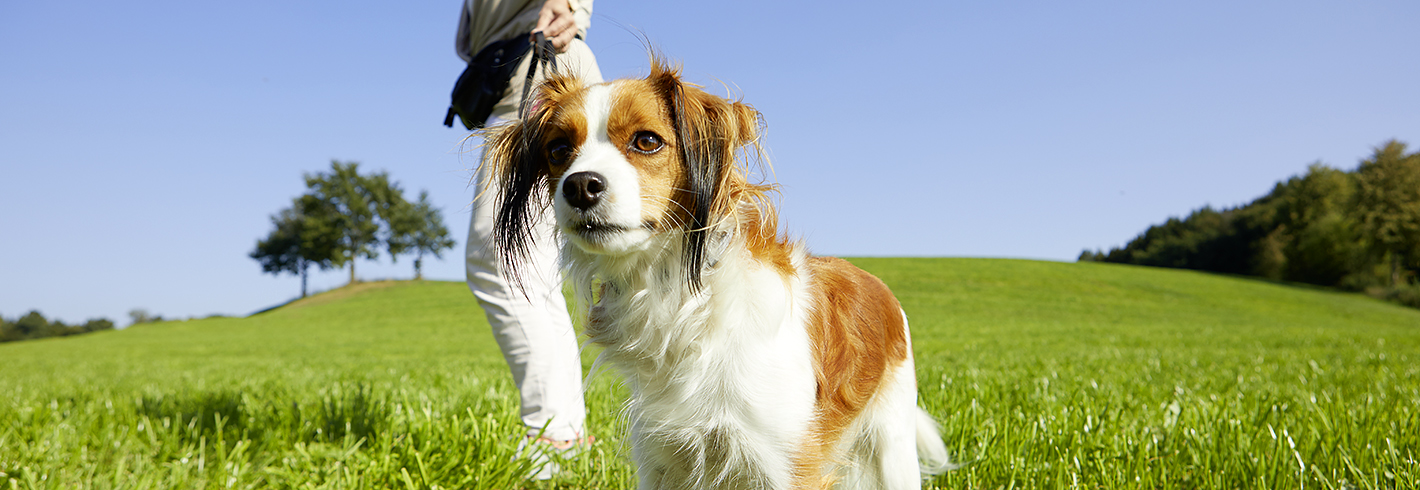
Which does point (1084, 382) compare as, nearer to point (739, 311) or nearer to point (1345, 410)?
point (1345, 410)

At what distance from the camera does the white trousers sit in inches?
117

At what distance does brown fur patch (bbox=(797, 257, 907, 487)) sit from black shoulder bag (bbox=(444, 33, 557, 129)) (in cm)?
155

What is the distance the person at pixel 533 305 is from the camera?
117 inches

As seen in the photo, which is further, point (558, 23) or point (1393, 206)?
point (1393, 206)

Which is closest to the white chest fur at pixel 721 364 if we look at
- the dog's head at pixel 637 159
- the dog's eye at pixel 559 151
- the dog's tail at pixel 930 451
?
the dog's head at pixel 637 159

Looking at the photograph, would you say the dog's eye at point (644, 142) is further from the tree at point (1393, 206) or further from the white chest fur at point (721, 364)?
the tree at point (1393, 206)

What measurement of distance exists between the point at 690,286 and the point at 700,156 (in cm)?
37

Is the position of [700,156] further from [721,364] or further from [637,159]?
[721,364]

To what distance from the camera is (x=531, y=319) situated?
3.00m

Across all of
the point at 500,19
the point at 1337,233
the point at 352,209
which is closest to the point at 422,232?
the point at 352,209

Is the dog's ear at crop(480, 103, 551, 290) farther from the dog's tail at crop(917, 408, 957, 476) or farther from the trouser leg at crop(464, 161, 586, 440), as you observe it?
the dog's tail at crop(917, 408, 957, 476)

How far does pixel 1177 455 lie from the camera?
3.04 meters

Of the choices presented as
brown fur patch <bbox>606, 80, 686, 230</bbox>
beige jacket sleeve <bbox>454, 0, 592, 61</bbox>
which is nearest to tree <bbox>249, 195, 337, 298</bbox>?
beige jacket sleeve <bbox>454, 0, 592, 61</bbox>

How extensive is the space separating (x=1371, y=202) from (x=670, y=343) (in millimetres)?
64707
